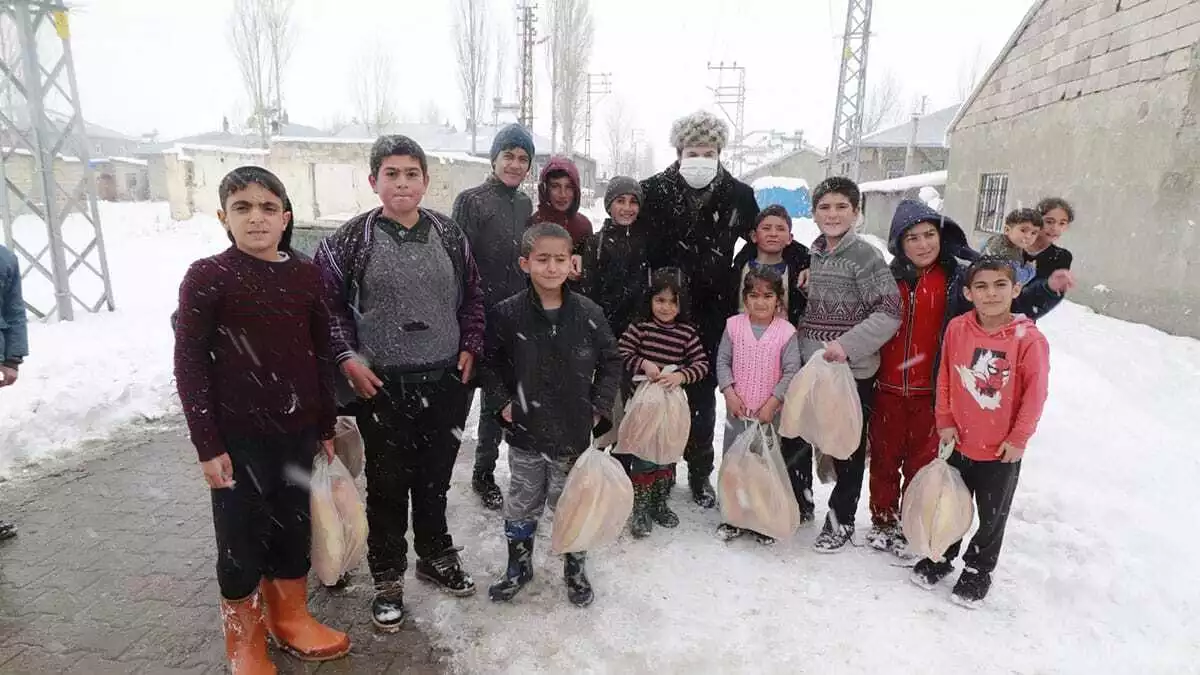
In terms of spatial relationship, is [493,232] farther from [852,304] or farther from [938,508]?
[938,508]

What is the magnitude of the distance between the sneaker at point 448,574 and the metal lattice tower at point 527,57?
26.6 meters

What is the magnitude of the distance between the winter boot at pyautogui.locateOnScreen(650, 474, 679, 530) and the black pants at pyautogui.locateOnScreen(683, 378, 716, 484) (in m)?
0.25

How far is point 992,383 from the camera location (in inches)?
122

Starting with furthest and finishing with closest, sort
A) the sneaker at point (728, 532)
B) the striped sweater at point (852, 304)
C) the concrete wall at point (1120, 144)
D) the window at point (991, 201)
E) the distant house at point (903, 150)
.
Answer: the distant house at point (903, 150)
the window at point (991, 201)
the concrete wall at point (1120, 144)
the sneaker at point (728, 532)
the striped sweater at point (852, 304)

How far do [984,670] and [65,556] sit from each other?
15.0 ft

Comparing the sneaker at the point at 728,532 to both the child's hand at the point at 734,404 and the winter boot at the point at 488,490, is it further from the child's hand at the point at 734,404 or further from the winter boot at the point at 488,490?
the winter boot at the point at 488,490

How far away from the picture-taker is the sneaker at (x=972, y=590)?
10.4 feet

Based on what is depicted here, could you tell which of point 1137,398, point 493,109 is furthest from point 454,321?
point 493,109

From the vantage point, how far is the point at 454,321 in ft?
9.93

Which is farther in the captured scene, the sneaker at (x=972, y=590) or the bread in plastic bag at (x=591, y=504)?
the sneaker at (x=972, y=590)

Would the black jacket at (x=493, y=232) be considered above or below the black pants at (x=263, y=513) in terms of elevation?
above

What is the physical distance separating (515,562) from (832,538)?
5.95 ft

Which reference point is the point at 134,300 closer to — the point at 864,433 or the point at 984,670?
A: the point at 864,433

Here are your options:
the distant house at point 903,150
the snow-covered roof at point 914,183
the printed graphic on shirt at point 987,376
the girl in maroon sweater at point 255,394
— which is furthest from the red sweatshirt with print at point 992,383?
the distant house at point 903,150
